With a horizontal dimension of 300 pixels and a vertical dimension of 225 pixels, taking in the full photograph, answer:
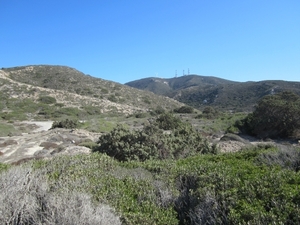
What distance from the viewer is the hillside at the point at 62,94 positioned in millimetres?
46750

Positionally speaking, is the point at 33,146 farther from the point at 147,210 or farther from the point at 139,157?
the point at 147,210

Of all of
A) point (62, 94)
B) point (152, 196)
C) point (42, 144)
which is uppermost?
point (62, 94)

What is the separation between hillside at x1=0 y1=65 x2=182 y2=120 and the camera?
153ft

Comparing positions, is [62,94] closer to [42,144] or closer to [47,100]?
[47,100]

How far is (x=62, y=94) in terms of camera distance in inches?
2092

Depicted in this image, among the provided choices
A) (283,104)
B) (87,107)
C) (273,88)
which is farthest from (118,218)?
(273,88)

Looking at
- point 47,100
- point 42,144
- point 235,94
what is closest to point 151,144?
point 42,144

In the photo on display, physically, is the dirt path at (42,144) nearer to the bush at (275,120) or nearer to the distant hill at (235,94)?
the bush at (275,120)

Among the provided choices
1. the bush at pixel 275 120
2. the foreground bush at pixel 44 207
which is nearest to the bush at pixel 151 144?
the foreground bush at pixel 44 207

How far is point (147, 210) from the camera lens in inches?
177

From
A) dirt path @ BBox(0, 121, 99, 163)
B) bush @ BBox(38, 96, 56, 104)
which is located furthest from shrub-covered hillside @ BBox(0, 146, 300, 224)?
bush @ BBox(38, 96, 56, 104)

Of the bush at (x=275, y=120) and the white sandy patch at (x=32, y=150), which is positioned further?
the bush at (x=275, y=120)

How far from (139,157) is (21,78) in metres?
61.1

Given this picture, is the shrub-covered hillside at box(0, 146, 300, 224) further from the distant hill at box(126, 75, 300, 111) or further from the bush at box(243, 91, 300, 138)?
the distant hill at box(126, 75, 300, 111)
